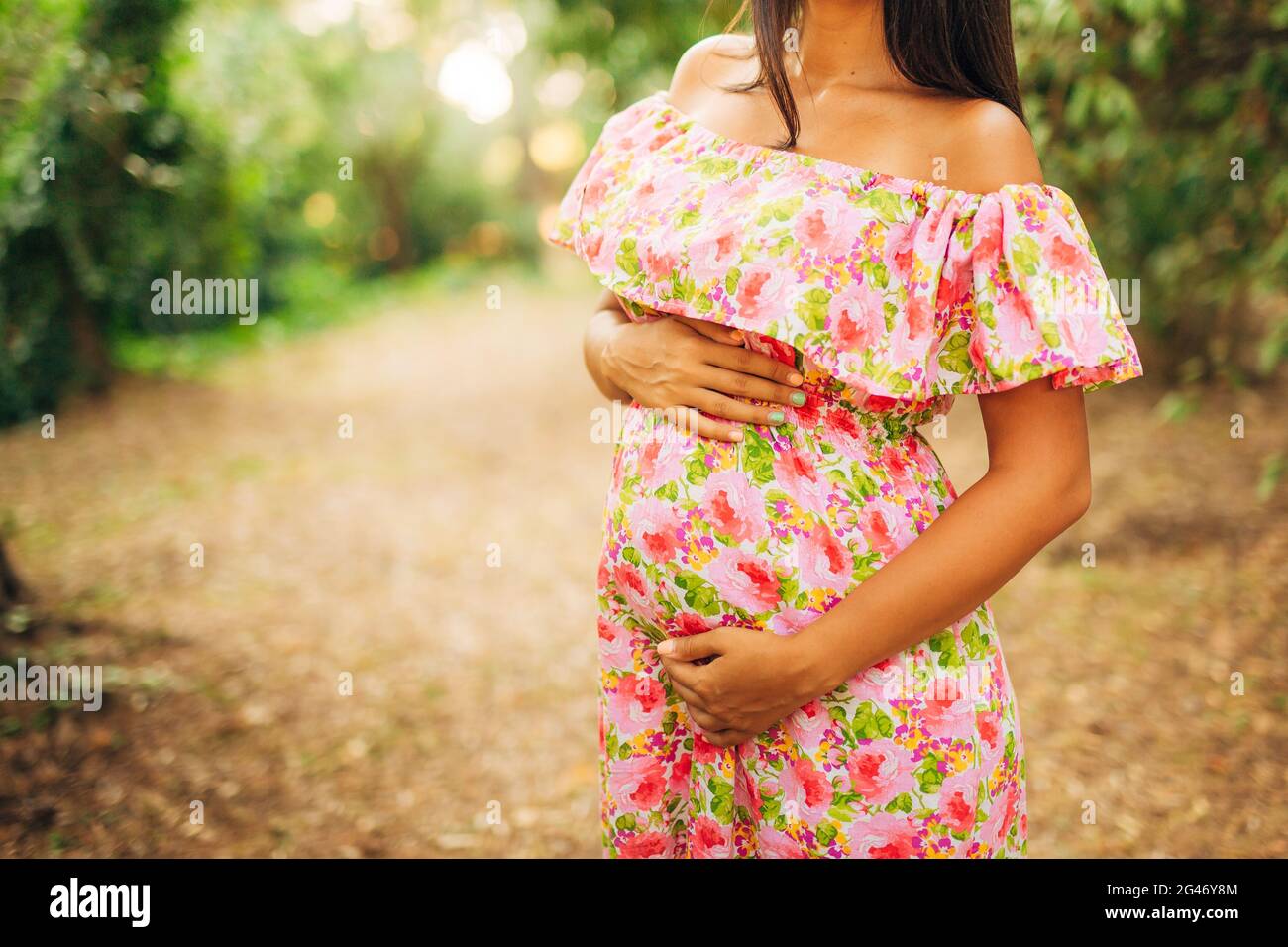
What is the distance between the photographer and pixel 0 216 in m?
5.82

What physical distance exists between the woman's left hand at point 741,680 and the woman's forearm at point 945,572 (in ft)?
0.07

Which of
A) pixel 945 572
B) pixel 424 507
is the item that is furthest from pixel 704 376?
pixel 424 507

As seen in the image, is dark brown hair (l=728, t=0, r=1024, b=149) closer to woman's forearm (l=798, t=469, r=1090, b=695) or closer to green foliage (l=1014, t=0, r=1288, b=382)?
woman's forearm (l=798, t=469, r=1090, b=695)

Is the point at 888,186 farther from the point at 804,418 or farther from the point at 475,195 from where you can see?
the point at 475,195

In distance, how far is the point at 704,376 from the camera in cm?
138

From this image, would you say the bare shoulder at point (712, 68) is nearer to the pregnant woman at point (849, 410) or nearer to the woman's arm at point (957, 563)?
the pregnant woman at point (849, 410)

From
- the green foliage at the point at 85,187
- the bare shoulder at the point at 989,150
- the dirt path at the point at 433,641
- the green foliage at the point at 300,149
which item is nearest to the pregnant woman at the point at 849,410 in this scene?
the bare shoulder at the point at 989,150

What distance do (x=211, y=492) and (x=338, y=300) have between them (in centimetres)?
857

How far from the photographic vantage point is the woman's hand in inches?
53.3

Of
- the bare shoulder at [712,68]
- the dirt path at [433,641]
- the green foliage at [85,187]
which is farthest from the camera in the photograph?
the green foliage at [85,187]

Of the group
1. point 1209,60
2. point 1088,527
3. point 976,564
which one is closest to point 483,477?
point 1088,527

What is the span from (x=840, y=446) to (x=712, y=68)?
0.74 metres

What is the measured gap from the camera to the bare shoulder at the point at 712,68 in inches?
62.5

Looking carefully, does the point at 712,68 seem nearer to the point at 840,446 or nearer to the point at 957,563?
the point at 840,446
